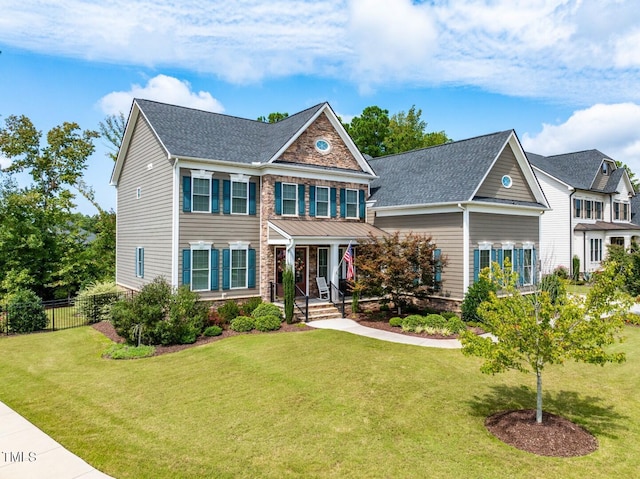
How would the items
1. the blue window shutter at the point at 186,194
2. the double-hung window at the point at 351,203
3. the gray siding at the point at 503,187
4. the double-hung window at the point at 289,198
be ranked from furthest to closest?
the double-hung window at the point at 351,203 < the double-hung window at the point at 289,198 < the gray siding at the point at 503,187 < the blue window shutter at the point at 186,194

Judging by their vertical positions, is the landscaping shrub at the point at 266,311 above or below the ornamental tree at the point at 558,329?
below

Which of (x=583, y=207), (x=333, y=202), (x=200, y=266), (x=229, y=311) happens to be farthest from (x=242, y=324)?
(x=583, y=207)

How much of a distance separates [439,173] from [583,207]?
20.0 metres

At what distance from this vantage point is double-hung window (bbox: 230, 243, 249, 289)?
18.7 m

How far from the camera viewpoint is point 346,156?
21.9 metres

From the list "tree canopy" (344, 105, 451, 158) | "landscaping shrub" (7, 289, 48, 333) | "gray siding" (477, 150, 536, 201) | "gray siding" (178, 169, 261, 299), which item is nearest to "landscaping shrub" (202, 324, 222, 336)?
"gray siding" (178, 169, 261, 299)

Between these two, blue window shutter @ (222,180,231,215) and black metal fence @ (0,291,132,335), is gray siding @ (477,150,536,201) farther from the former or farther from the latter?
black metal fence @ (0,291,132,335)

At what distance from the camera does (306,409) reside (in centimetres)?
882

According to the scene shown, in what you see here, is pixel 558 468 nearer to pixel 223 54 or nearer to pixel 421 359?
pixel 421 359

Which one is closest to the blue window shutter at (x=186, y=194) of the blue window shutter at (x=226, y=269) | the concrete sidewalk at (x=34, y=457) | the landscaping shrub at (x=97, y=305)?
the blue window shutter at (x=226, y=269)

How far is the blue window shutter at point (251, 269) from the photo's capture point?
19.1 m

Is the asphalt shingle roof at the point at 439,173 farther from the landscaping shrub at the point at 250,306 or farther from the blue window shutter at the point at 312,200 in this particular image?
the landscaping shrub at the point at 250,306

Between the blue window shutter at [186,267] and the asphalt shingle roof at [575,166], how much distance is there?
28164mm

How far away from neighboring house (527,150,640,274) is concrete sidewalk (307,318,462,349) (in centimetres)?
2036
